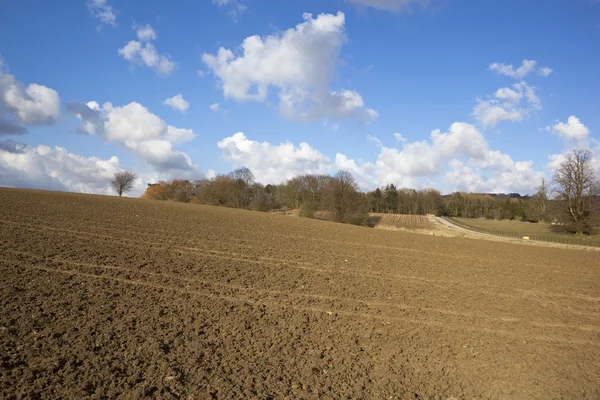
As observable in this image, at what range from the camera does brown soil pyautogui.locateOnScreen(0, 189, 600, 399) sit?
6.48 meters

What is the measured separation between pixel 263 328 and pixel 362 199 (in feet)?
214

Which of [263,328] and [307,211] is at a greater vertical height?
[307,211]

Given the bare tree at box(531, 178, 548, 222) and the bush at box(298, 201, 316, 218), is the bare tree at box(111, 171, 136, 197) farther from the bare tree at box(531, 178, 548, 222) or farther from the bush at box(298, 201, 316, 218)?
the bare tree at box(531, 178, 548, 222)

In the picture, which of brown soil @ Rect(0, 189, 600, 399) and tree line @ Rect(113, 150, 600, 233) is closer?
brown soil @ Rect(0, 189, 600, 399)

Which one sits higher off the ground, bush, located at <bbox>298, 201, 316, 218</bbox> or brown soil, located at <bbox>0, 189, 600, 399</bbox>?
bush, located at <bbox>298, 201, 316, 218</bbox>

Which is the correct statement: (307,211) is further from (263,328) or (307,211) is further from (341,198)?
(263,328)

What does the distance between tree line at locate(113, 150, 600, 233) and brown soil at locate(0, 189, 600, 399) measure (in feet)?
172

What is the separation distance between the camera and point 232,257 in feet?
53.5

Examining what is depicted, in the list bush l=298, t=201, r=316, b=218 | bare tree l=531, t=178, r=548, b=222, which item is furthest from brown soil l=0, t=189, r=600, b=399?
bare tree l=531, t=178, r=548, b=222

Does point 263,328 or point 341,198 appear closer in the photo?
point 263,328

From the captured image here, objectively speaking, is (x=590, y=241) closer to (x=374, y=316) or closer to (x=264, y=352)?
(x=374, y=316)

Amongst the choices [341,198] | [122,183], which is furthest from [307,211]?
[122,183]

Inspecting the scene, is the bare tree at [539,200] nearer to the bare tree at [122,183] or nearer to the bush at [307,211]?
the bush at [307,211]

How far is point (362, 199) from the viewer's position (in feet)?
238
